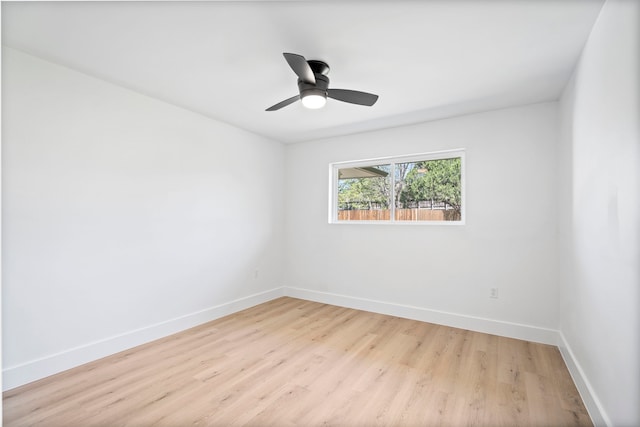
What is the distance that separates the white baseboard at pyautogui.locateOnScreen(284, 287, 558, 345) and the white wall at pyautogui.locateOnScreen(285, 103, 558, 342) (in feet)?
0.03

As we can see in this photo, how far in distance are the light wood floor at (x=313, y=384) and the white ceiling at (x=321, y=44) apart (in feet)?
7.67

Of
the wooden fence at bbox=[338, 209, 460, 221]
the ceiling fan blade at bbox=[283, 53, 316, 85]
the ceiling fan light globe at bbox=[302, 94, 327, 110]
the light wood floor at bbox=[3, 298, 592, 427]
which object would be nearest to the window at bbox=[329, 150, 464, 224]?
the wooden fence at bbox=[338, 209, 460, 221]

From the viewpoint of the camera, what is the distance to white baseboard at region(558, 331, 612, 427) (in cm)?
157

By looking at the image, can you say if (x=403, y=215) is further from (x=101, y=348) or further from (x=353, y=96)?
(x=101, y=348)

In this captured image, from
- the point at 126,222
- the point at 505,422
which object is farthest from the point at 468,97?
the point at 126,222

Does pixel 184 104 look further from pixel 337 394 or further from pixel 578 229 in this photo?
pixel 578 229

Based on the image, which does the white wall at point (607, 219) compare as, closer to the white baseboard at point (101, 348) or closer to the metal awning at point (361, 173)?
the metal awning at point (361, 173)

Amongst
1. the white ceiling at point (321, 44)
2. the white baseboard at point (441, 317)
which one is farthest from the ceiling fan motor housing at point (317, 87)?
the white baseboard at point (441, 317)

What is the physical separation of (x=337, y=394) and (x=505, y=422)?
101 cm

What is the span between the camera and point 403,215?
12.2 ft

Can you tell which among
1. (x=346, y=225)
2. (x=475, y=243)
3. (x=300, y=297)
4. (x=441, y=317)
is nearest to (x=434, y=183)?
(x=475, y=243)

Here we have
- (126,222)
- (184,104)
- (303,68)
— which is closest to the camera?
(303,68)

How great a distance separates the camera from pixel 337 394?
1988 mm

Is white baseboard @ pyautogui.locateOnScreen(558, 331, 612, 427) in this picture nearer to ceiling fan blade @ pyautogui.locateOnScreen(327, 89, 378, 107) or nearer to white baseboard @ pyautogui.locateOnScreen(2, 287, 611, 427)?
white baseboard @ pyautogui.locateOnScreen(2, 287, 611, 427)
